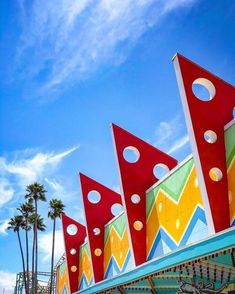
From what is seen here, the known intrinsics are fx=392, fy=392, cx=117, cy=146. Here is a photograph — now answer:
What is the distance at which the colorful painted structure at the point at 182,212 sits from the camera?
11.0 metres

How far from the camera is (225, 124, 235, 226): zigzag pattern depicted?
1104 cm

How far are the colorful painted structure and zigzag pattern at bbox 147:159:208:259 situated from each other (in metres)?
0.03

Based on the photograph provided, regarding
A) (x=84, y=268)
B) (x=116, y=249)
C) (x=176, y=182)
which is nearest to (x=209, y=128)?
(x=176, y=182)

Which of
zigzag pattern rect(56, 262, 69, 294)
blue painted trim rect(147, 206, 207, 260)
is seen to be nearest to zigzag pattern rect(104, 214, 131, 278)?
blue painted trim rect(147, 206, 207, 260)

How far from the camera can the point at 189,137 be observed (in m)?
11.8

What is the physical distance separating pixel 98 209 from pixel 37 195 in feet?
99.5

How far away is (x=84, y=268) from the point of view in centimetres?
2559

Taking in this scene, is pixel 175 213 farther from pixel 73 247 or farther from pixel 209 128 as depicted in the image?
pixel 73 247

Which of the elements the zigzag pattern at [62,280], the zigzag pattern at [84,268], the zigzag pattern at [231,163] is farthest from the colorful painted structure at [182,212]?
the zigzag pattern at [62,280]

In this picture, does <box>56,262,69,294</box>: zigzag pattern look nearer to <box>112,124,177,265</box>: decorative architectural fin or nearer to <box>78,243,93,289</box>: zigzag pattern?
<box>78,243,93,289</box>: zigzag pattern

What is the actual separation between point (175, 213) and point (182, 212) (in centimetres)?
55

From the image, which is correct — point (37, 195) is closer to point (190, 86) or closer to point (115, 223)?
point (115, 223)

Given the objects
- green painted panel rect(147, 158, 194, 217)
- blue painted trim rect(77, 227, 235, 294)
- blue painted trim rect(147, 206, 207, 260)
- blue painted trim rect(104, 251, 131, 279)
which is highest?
green painted panel rect(147, 158, 194, 217)

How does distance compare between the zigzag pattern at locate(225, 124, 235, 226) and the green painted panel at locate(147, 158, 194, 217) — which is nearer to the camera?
the zigzag pattern at locate(225, 124, 235, 226)
